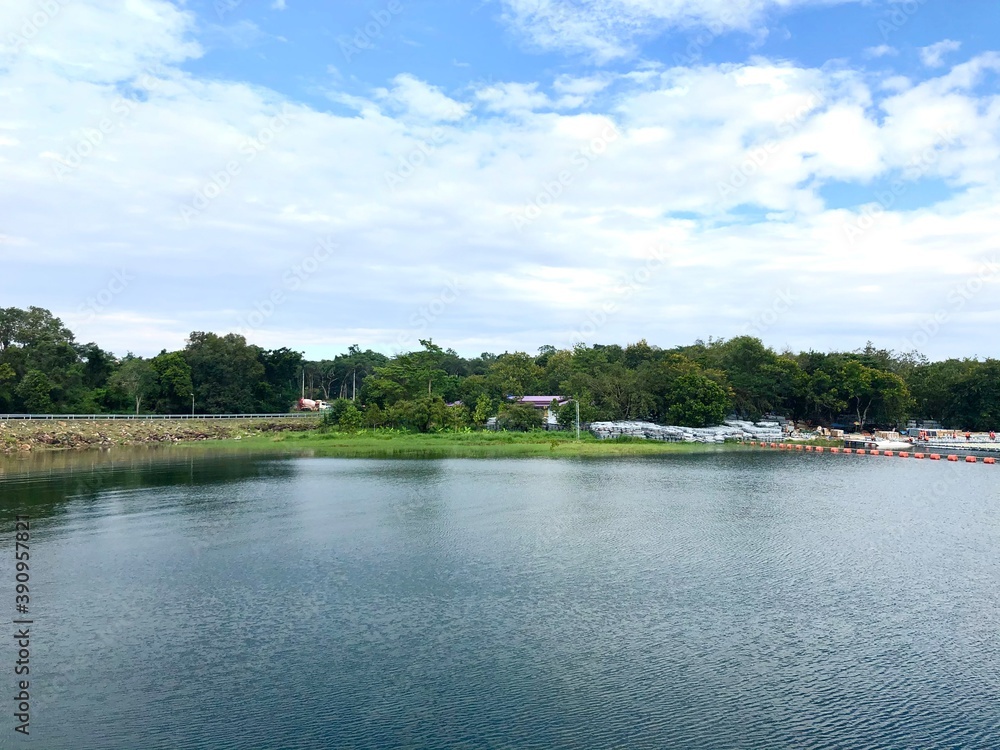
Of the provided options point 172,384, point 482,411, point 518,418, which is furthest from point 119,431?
point 518,418

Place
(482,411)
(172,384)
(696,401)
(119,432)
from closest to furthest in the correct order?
(119,432)
(696,401)
(482,411)
(172,384)

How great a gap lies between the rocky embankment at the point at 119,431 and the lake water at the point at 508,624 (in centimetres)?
2854

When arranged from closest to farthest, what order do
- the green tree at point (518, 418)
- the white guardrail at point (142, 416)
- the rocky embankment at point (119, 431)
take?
the rocky embankment at point (119, 431), the white guardrail at point (142, 416), the green tree at point (518, 418)

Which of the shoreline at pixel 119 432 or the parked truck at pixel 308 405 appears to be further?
the parked truck at pixel 308 405

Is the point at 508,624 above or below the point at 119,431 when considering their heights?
below

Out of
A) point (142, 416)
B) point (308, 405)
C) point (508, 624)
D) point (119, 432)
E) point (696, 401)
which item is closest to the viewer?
point (508, 624)

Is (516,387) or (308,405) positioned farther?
(308,405)

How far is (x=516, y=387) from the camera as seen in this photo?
72000 millimetres

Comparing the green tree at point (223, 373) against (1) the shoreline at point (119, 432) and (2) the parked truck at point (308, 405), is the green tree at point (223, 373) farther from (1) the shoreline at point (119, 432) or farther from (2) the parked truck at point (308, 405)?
(2) the parked truck at point (308, 405)

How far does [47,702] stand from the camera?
9.73 meters

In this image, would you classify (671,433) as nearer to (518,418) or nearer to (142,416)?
(518,418)

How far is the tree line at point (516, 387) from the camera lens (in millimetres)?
59500

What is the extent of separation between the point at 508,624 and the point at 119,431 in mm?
53269

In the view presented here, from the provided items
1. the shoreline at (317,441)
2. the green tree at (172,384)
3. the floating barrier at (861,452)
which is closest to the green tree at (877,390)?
the floating barrier at (861,452)
